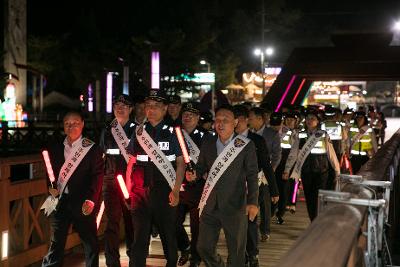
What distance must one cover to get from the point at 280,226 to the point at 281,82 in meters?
12.0

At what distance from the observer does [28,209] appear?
23.7ft

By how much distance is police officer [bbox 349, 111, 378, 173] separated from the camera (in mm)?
14391

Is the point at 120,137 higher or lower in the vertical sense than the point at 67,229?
higher

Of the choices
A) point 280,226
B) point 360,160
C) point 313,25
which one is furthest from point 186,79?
point 280,226

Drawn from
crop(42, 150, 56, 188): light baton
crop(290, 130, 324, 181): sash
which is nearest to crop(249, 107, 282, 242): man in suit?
crop(290, 130, 324, 181): sash

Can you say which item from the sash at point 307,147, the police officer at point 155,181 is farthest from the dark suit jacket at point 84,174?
the sash at point 307,147

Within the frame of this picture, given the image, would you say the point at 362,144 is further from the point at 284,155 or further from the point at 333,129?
the point at 284,155

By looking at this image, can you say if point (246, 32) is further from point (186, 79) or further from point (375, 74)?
point (375, 74)

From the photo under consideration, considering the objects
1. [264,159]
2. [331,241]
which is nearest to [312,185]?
[264,159]

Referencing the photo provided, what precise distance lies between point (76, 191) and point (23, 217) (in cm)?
101

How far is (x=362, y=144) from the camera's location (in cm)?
1460

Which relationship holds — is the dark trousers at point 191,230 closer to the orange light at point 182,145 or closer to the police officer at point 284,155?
the orange light at point 182,145

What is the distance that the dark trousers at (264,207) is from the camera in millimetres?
9046

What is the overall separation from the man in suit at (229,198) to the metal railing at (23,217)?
6.38 feet
